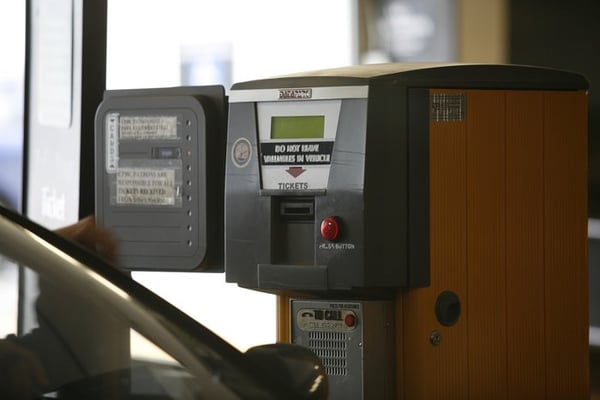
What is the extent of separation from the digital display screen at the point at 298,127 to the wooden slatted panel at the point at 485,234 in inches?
15.3

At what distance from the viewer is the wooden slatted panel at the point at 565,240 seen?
10.7ft

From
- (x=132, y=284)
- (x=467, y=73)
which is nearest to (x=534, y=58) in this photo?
(x=467, y=73)

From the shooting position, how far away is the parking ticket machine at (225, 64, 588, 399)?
3061mm

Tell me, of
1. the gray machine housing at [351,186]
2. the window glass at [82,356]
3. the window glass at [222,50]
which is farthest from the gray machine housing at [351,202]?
the window glass at [222,50]

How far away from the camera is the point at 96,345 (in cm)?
178

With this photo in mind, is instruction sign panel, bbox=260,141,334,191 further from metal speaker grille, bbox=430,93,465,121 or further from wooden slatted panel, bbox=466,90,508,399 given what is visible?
wooden slatted panel, bbox=466,90,508,399

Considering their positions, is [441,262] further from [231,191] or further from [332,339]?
[231,191]

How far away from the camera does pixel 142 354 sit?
178 cm

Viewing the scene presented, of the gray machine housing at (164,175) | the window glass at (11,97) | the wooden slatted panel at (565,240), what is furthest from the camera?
the window glass at (11,97)

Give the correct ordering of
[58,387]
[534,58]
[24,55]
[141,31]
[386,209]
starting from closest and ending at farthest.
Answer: [58,387], [386,209], [24,55], [534,58], [141,31]

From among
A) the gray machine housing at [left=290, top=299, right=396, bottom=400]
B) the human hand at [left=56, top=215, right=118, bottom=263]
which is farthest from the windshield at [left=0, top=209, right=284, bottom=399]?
the gray machine housing at [left=290, top=299, right=396, bottom=400]

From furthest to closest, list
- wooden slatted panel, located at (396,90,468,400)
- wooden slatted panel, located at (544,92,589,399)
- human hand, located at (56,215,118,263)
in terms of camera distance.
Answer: wooden slatted panel, located at (544,92,589,399)
wooden slatted panel, located at (396,90,468,400)
human hand, located at (56,215,118,263)

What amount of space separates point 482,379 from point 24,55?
2246 millimetres

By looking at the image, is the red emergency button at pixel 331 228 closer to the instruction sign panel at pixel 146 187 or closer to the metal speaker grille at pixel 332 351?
the metal speaker grille at pixel 332 351
